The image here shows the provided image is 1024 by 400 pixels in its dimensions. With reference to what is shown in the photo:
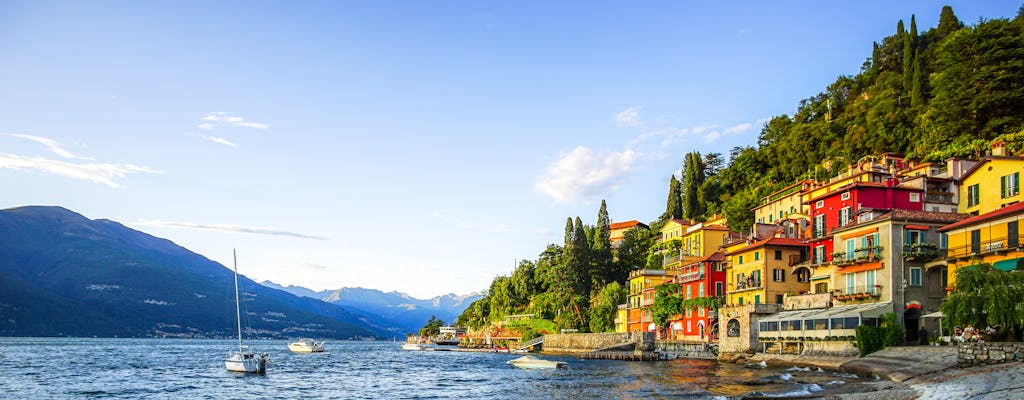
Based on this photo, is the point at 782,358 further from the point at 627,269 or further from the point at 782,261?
the point at 627,269

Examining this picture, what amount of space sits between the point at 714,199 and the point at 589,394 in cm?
8242

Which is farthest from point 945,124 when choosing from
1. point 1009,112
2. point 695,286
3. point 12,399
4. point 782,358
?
point 12,399

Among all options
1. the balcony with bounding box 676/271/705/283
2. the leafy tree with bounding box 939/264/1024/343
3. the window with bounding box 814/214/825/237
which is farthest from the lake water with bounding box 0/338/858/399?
the window with bounding box 814/214/825/237

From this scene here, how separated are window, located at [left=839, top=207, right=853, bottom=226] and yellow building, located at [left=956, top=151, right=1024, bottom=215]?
770cm

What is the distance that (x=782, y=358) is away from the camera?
192 ft

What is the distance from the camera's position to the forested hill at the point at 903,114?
73.5 m

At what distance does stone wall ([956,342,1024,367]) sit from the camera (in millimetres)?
34375

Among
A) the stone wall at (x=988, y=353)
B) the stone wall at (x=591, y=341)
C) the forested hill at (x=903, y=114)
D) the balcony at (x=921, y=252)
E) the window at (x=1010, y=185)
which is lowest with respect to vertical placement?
the stone wall at (x=591, y=341)

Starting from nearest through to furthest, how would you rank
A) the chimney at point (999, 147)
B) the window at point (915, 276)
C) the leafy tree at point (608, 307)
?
the window at point (915, 276) → the chimney at point (999, 147) → the leafy tree at point (608, 307)

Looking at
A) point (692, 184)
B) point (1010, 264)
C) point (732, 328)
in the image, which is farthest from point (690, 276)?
A: point (692, 184)

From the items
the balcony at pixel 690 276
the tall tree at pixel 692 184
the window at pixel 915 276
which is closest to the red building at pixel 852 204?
the window at pixel 915 276

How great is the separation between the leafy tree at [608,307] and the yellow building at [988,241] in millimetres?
57749

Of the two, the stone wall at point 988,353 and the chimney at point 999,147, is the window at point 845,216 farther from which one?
the stone wall at point 988,353

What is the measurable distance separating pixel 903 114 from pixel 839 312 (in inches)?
1849
